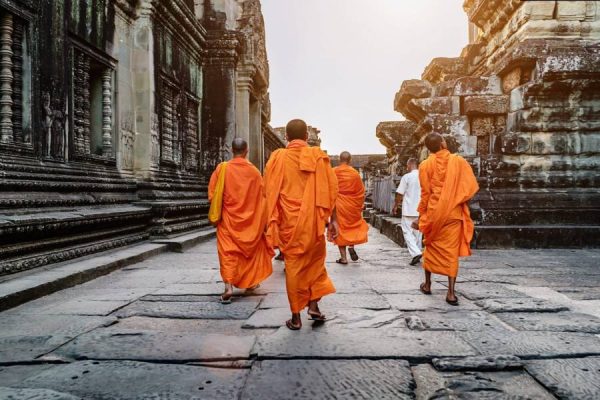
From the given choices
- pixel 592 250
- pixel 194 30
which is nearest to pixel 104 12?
pixel 194 30

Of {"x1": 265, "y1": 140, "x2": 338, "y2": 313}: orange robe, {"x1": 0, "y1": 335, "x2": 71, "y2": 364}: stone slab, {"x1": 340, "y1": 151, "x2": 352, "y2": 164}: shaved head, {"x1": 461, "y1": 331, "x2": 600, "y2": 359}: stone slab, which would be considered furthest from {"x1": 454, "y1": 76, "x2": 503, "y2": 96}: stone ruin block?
{"x1": 0, "y1": 335, "x2": 71, "y2": 364}: stone slab

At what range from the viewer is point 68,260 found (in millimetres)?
5391

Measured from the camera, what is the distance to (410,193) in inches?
271

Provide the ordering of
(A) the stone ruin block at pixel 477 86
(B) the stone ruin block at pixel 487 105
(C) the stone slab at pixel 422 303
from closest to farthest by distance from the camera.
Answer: (C) the stone slab at pixel 422 303 → (B) the stone ruin block at pixel 487 105 → (A) the stone ruin block at pixel 477 86

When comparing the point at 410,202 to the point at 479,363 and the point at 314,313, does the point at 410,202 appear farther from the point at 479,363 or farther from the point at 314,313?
the point at 479,363

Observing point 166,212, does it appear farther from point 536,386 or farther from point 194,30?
point 536,386

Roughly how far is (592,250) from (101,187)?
22.1 ft

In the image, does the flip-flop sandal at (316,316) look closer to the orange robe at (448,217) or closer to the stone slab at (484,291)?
the orange robe at (448,217)

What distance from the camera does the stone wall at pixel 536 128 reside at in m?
7.23

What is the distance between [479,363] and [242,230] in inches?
100

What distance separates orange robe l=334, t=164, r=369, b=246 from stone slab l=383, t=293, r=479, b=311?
2.39 metres

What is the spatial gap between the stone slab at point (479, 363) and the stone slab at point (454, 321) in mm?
635

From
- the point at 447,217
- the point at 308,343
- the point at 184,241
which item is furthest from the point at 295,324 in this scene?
the point at 184,241

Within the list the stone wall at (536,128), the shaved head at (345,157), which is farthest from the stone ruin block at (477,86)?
the shaved head at (345,157)
